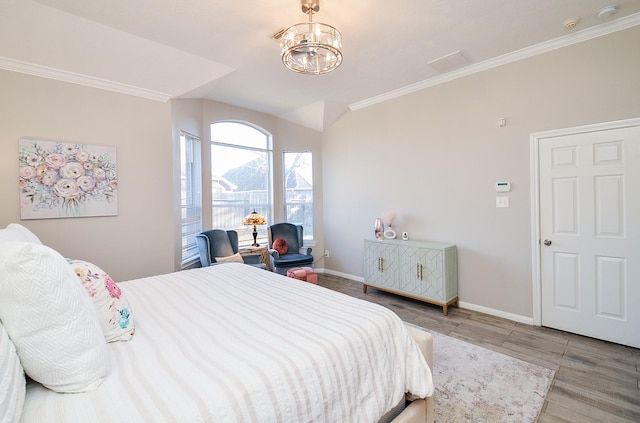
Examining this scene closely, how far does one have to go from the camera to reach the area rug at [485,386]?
1749 mm

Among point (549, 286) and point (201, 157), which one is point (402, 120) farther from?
point (201, 157)

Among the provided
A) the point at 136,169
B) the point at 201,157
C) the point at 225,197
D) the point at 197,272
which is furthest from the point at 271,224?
the point at 197,272

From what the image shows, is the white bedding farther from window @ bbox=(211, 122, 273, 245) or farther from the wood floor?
window @ bbox=(211, 122, 273, 245)

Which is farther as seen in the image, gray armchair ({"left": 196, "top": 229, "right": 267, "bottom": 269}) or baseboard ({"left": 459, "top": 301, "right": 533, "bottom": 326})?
gray armchair ({"left": 196, "top": 229, "right": 267, "bottom": 269})

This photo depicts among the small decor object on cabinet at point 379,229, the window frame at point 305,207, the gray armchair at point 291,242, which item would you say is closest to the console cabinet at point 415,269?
the small decor object on cabinet at point 379,229

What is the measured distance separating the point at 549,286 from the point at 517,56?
7.93 ft

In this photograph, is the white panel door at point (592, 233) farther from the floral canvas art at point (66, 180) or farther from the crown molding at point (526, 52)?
the floral canvas art at point (66, 180)

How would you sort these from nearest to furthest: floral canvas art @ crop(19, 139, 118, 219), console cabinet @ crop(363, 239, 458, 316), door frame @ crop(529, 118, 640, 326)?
floral canvas art @ crop(19, 139, 118, 219), door frame @ crop(529, 118, 640, 326), console cabinet @ crop(363, 239, 458, 316)

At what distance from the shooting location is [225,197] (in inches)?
182

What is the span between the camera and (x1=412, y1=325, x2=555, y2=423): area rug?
1.75m

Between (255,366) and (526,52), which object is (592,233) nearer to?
(526,52)

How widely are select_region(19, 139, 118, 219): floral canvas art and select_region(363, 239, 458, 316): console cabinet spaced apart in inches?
126

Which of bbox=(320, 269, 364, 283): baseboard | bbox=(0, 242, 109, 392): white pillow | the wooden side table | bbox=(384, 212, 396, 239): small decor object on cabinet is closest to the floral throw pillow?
bbox=(0, 242, 109, 392): white pillow

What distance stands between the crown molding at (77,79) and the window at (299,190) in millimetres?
2316
